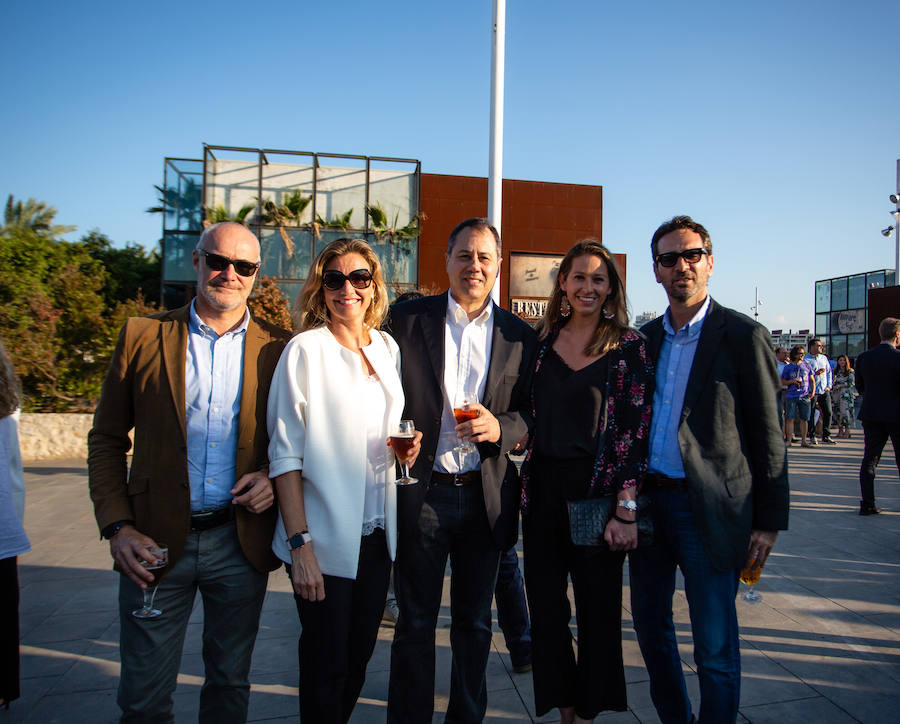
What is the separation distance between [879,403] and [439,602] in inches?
249

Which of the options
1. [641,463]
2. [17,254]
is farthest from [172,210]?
[641,463]

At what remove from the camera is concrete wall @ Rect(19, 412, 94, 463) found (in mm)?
8812

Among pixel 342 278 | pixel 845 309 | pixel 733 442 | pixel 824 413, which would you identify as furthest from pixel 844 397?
pixel 342 278

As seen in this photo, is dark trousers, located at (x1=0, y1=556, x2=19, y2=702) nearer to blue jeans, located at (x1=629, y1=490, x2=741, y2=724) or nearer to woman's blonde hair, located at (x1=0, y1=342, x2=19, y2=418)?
woman's blonde hair, located at (x1=0, y1=342, x2=19, y2=418)

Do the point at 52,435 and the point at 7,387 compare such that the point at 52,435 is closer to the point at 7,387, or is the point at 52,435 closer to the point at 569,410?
the point at 7,387

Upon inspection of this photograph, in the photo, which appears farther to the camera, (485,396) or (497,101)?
(497,101)

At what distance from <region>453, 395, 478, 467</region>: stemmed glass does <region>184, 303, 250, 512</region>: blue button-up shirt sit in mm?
892

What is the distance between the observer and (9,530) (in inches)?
103

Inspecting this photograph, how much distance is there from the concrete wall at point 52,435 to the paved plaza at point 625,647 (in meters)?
3.99

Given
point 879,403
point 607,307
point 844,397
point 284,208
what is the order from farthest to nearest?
point 284,208 < point 844,397 < point 879,403 < point 607,307

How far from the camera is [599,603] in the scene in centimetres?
237

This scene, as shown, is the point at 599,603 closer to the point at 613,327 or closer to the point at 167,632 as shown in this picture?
the point at 613,327

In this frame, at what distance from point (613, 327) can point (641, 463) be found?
2.10ft

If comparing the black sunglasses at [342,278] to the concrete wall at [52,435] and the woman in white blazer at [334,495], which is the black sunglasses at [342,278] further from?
the concrete wall at [52,435]
